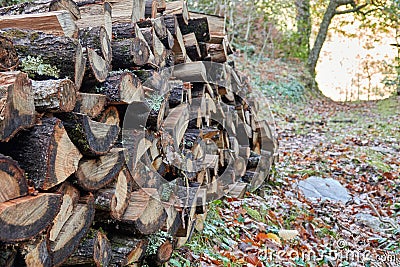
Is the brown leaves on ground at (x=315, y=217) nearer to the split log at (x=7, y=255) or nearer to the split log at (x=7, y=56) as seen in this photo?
the split log at (x=7, y=255)

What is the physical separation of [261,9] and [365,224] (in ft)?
37.8

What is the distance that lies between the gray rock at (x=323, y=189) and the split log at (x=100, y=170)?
12.2 feet

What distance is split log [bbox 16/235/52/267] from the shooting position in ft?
5.20

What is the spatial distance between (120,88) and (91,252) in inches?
36.9

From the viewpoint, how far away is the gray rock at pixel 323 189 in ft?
17.6

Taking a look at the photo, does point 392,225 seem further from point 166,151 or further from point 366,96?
point 366,96

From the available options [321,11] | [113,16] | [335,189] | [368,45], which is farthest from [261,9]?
[113,16]

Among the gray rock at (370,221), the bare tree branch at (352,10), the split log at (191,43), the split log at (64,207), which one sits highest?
the bare tree branch at (352,10)

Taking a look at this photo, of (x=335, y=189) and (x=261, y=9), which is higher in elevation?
(x=261, y=9)

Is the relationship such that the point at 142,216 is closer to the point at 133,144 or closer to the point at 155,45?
the point at 133,144

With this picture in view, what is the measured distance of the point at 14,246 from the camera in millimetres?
1519

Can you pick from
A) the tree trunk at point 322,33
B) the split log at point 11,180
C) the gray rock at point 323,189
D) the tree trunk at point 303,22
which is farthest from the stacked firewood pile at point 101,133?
the tree trunk at point 303,22

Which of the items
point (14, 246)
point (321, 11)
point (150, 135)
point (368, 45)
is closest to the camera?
point (14, 246)

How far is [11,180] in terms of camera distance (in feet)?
4.82
